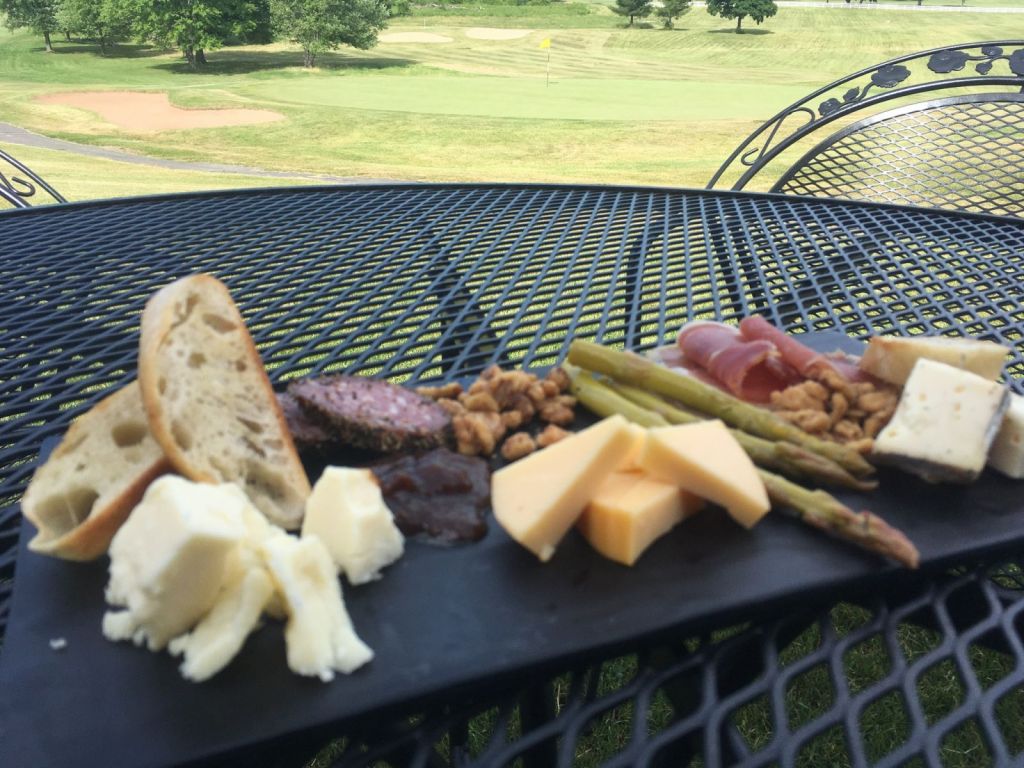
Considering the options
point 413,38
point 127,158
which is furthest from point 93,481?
point 413,38

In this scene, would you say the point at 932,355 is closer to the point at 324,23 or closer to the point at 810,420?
the point at 810,420

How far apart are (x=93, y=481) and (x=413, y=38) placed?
177 ft

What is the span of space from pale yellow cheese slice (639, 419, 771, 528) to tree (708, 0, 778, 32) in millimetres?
56551

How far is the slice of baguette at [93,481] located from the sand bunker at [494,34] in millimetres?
52462

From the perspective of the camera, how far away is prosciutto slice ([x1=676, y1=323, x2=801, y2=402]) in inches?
65.9

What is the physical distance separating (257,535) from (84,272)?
6.75 ft

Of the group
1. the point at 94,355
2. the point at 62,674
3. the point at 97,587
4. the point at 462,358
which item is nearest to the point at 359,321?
the point at 462,358

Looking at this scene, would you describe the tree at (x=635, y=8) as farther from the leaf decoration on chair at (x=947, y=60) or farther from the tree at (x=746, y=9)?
the leaf decoration on chair at (x=947, y=60)

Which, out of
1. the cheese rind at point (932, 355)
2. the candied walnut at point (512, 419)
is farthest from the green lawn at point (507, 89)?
the candied walnut at point (512, 419)

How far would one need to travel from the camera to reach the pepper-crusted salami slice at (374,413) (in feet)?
4.98

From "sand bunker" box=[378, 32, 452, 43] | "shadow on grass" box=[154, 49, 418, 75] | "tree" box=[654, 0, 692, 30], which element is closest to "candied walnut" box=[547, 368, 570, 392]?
"shadow on grass" box=[154, 49, 418, 75]

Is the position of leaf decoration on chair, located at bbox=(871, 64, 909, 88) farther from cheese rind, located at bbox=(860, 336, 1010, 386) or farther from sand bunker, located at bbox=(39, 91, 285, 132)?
sand bunker, located at bbox=(39, 91, 285, 132)

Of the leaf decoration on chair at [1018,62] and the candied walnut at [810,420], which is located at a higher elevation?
the leaf decoration on chair at [1018,62]

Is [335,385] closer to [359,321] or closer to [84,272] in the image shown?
[359,321]
